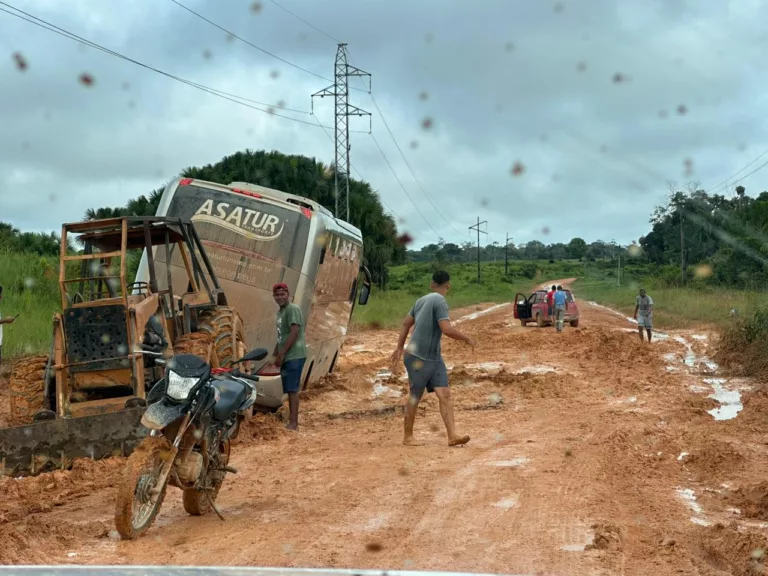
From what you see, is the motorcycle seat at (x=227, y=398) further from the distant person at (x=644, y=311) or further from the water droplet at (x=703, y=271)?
the water droplet at (x=703, y=271)

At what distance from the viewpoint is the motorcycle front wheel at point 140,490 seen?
5895mm

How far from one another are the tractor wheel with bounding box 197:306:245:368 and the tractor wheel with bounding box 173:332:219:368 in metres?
0.25

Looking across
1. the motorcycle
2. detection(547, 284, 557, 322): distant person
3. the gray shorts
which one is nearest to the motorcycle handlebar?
the motorcycle

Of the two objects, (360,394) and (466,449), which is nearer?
(466,449)

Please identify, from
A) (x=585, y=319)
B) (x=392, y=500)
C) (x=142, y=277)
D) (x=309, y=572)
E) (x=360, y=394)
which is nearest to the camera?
(x=309, y=572)

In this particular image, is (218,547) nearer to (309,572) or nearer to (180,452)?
(180,452)

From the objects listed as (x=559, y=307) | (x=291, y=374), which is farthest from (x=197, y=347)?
(x=559, y=307)

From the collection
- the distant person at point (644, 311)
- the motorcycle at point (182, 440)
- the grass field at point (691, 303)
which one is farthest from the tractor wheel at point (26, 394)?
the distant person at point (644, 311)

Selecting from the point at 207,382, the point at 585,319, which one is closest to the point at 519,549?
the point at 207,382

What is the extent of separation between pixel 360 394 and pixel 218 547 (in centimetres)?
962

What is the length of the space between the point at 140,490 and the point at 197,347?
4073 millimetres

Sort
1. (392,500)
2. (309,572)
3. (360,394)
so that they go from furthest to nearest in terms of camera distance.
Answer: (360,394) → (392,500) → (309,572)

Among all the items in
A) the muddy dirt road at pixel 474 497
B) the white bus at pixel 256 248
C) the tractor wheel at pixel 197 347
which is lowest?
the muddy dirt road at pixel 474 497

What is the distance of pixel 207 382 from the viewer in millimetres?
6480
